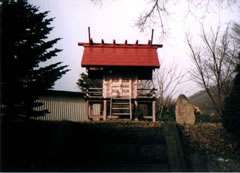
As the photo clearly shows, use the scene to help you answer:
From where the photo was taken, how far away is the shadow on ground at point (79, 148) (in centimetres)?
782

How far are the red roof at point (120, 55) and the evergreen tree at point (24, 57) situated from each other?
9.32 ft

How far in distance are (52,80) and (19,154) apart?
7.01 m

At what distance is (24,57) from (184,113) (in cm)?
915

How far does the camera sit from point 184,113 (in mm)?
14844

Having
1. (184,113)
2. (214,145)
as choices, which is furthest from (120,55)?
(214,145)

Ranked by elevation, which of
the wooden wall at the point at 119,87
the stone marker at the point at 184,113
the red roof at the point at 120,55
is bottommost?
the stone marker at the point at 184,113

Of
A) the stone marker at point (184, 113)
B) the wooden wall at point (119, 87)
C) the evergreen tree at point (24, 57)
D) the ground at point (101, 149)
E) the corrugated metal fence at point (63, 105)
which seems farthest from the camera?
the corrugated metal fence at point (63, 105)

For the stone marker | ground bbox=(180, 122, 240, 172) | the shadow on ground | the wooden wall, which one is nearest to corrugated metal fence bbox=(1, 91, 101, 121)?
the wooden wall

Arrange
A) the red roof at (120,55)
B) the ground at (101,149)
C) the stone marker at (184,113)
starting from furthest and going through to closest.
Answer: the red roof at (120,55) → the stone marker at (184,113) → the ground at (101,149)

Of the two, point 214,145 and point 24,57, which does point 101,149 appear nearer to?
point 214,145

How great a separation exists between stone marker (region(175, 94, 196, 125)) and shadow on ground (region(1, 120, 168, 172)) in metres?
4.73

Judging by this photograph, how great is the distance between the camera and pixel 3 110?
12805 mm

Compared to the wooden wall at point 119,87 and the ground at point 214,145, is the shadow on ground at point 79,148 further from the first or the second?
the wooden wall at point 119,87

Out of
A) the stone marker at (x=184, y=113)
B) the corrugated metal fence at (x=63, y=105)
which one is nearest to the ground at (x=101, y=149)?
the stone marker at (x=184, y=113)
